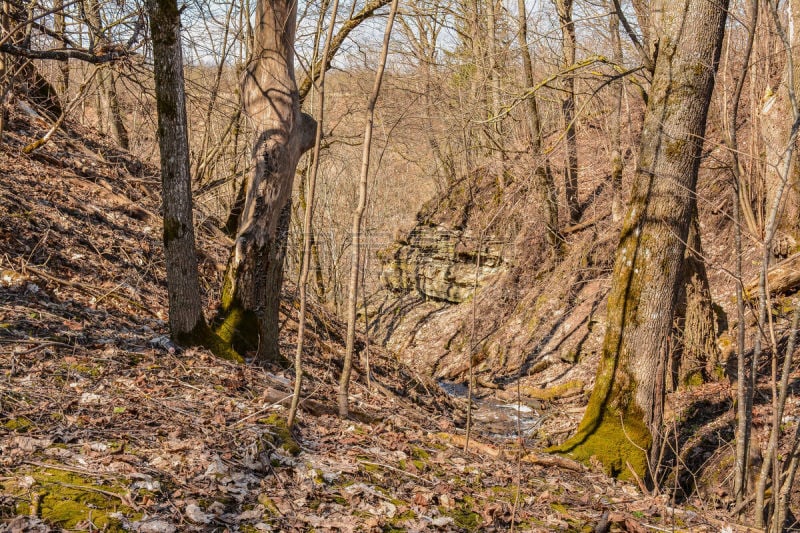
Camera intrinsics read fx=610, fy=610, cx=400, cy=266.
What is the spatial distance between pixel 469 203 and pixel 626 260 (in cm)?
1196

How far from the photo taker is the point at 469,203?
17.7 meters

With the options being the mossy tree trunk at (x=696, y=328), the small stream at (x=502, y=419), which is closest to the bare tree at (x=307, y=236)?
the small stream at (x=502, y=419)

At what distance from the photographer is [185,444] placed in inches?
139

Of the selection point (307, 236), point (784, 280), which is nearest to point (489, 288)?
point (784, 280)

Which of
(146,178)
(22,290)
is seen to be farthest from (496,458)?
(146,178)

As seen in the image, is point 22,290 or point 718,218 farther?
point 718,218

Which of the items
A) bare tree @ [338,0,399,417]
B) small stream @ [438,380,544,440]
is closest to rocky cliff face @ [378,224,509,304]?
small stream @ [438,380,544,440]

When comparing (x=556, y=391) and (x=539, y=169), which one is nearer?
(x=556, y=391)

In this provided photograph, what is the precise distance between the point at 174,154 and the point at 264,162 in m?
1.11

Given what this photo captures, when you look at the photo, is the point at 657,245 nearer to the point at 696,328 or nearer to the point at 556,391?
the point at 696,328

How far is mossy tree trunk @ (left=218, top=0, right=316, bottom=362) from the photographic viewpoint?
5.96m

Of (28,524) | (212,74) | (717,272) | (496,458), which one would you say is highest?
(212,74)

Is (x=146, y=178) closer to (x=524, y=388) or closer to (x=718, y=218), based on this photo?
(x=524, y=388)

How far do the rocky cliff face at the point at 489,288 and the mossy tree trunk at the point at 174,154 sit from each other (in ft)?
18.8
